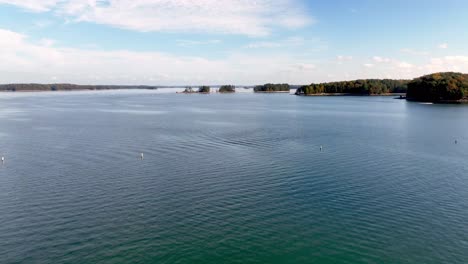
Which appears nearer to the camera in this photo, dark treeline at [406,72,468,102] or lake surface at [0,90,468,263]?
lake surface at [0,90,468,263]

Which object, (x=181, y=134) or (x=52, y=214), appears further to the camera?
(x=181, y=134)

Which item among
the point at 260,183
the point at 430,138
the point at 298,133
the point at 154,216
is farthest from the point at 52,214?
the point at 430,138

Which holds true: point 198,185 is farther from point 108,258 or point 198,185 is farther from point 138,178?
point 108,258

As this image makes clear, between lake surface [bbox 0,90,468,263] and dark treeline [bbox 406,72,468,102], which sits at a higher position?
dark treeline [bbox 406,72,468,102]

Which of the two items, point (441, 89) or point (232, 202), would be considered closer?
point (232, 202)

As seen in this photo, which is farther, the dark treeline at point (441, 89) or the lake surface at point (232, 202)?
the dark treeline at point (441, 89)
